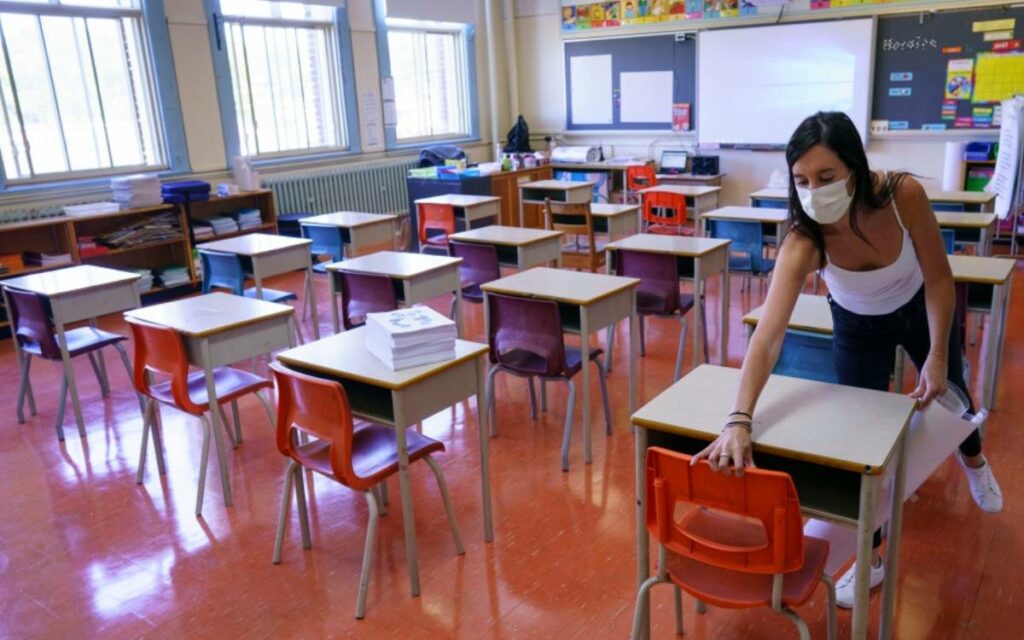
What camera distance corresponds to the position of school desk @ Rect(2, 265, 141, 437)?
3.78 m

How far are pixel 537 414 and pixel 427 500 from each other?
39.2 inches

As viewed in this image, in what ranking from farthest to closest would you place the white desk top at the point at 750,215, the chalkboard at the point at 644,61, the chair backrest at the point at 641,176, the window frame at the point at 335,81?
the chalkboard at the point at 644,61 < the chair backrest at the point at 641,176 < the window frame at the point at 335,81 < the white desk top at the point at 750,215

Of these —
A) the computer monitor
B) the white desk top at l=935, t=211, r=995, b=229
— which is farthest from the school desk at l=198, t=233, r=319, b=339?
the computer monitor

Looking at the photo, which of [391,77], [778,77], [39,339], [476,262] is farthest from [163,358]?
[778,77]

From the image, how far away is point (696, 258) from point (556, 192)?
3649 millimetres

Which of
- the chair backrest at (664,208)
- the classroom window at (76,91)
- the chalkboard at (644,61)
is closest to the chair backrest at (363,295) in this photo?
the chair backrest at (664,208)

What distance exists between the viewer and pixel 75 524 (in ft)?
10.0

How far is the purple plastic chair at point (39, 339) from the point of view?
3.81m

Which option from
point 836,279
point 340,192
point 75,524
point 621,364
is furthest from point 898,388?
point 340,192

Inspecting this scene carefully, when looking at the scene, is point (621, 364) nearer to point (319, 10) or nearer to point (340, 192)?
point (340, 192)

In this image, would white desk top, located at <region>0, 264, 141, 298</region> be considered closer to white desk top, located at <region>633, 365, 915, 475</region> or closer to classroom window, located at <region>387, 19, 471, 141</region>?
white desk top, located at <region>633, 365, 915, 475</region>

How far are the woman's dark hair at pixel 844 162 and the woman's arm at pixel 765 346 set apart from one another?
0.04 m

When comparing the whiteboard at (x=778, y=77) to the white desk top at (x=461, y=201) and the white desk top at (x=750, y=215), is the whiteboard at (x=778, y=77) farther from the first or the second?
the white desk top at (x=461, y=201)

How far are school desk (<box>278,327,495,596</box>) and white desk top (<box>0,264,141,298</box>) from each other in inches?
70.8
